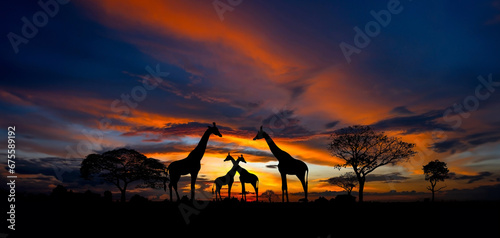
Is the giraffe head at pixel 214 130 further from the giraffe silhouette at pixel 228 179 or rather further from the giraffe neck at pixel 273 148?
the giraffe silhouette at pixel 228 179

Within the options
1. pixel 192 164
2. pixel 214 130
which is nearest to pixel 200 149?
pixel 192 164

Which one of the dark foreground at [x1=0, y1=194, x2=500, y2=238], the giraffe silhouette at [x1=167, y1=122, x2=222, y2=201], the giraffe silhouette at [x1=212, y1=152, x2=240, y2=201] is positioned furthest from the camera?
the giraffe silhouette at [x1=212, y1=152, x2=240, y2=201]

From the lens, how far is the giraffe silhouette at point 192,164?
1978 cm

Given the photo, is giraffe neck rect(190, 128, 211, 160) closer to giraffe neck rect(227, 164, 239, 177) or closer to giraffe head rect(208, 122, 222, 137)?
giraffe head rect(208, 122, 222, 137)

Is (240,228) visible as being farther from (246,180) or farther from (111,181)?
(111,181)

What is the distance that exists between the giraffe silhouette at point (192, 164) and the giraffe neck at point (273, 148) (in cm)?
397

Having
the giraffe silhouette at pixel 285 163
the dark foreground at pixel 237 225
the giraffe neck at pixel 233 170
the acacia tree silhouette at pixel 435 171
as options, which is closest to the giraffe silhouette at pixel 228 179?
the giraffe neck at pixel 233 170

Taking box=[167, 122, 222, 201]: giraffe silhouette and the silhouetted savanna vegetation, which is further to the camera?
box=[167, 122, 222, 201]: giraffe silhouette

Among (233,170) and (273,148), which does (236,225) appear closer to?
(273,148)

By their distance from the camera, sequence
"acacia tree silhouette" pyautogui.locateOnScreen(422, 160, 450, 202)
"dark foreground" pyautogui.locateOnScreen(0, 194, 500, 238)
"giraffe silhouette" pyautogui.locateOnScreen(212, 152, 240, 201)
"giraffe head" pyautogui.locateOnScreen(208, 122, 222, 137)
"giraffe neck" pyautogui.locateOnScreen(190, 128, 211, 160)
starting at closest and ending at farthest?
"dark foreground" pyautogui.locateOnScreen(0, 194, 500, 238) → "giraffe neck" pyautogui.locateOnScreen(190, 128, 211, 160) → "giraffe head" pyautogui.locateOnScreen(208, 122, 222, 137) → "giraffe silhouette" pyautogui.locateOnScreen(212, 152, 240, 201) → "acacia tree silhouette" pyautogui.locateOnScreen(422, 160, 450, 202)

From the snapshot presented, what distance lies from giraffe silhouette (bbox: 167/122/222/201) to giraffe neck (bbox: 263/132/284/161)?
13.0 ft

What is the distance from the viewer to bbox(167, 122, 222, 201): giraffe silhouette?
19.8 meters

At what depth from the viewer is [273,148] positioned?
2320cm

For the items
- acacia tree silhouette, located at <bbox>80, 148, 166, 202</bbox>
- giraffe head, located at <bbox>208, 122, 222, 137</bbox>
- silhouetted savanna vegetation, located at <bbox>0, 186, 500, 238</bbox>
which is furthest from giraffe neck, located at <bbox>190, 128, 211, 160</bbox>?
acacia tree silhouette, located at <bbox>80, 148, 166, 202</bbox>
